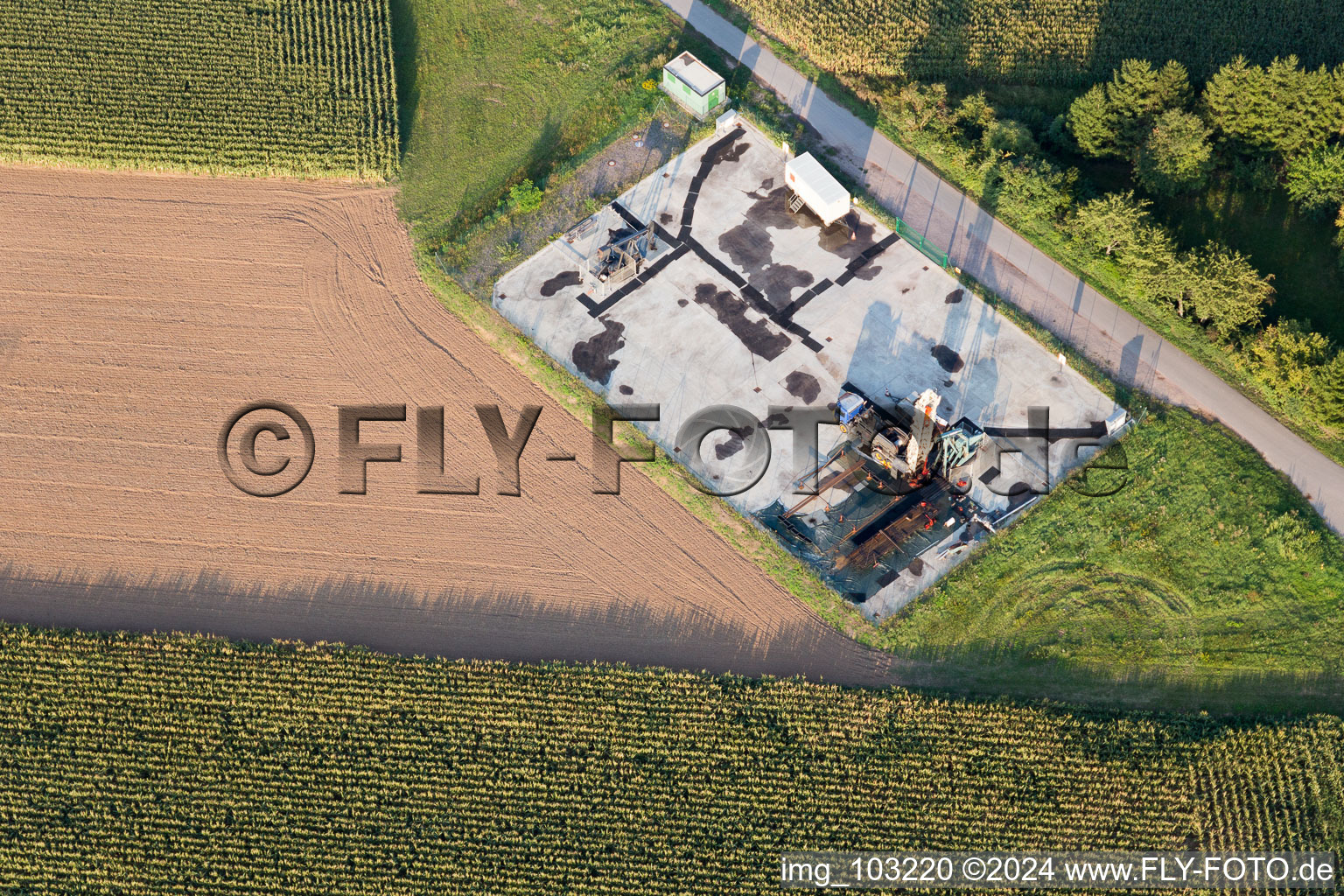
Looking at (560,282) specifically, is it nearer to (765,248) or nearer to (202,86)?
(765,248)

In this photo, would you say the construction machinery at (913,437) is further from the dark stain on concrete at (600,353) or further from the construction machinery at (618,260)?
the construction machinery at (618,260)

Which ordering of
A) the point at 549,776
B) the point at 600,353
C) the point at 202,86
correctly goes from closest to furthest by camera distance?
the point at 549,776 → the point at 600,353 → the point at 202,86

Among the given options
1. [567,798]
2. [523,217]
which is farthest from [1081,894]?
[523,217]

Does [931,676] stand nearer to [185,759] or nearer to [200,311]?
[185,759]

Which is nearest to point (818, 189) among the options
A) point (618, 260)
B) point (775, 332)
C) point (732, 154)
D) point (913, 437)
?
point (732, 154)

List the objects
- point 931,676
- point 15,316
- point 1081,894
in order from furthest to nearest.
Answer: point 15,316 → point 931,676 → point 1081,894

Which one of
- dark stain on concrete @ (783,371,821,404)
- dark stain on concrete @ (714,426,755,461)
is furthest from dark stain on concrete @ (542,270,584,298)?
dark stain on concrete @ (783,371,821,404)
